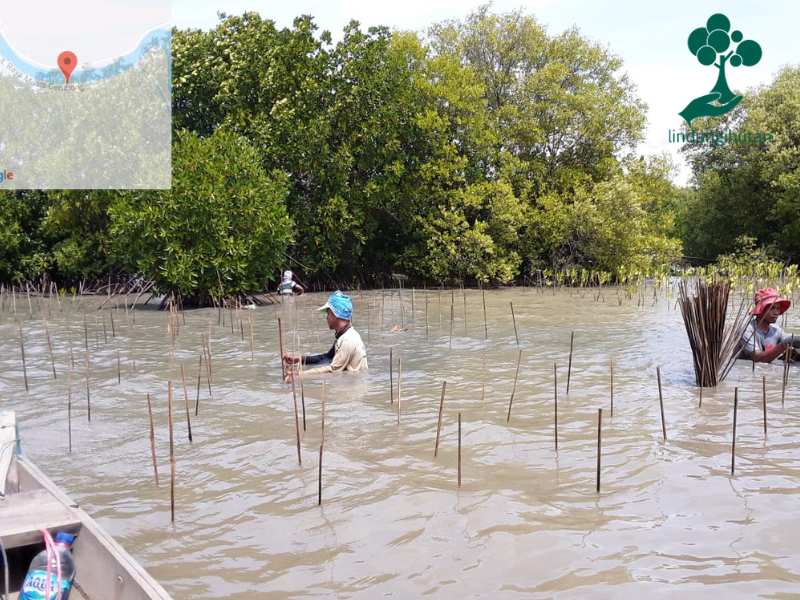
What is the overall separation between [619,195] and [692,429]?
19.9 meters

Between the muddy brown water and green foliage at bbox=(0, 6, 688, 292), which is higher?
green foliage at bbox=(0, 6, 688, 292)

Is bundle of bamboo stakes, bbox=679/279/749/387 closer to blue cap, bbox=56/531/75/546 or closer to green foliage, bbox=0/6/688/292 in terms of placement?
blue cap, bbox=56/531/75/546

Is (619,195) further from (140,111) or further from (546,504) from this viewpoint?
(546,504)

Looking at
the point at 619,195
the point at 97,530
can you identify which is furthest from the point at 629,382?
the point at 619,195

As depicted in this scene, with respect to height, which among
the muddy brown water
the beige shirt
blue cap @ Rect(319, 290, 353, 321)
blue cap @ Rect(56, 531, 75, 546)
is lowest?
the muddy brown water

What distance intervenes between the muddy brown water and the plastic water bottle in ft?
1.88

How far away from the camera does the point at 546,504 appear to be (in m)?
5.27

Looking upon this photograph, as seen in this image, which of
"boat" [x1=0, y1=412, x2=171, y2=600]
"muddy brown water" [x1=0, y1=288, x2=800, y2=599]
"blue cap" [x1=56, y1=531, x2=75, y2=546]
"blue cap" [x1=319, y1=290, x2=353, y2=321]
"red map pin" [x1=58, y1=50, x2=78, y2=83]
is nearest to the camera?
"boat" [x1=0, y1=412, x2=171, y2=600]

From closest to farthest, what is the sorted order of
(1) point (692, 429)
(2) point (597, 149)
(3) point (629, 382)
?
1. (1) point (692, 429)
2. (3) point (629, 382)
3. (2) point (597, 149)

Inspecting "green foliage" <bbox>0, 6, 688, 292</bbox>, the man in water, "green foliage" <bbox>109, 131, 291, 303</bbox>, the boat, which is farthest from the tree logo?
the boat

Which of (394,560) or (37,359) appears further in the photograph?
(37,359)

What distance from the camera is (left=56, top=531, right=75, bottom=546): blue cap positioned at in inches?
150

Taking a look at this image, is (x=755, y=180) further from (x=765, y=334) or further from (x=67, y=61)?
(x=67, y=61)

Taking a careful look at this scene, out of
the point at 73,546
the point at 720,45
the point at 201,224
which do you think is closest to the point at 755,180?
the point at 720,45
